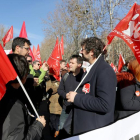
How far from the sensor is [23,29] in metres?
5.26

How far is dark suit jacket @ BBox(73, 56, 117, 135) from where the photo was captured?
1.77 meters

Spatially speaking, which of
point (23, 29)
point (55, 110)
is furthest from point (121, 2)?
point (55, 110)

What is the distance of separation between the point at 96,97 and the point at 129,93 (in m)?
0.52

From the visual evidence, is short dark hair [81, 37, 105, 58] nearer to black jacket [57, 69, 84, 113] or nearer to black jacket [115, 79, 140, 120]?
black jacket [115, 79, 140, 120]

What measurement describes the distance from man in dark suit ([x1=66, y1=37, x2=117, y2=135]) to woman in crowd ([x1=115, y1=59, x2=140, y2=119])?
293mm

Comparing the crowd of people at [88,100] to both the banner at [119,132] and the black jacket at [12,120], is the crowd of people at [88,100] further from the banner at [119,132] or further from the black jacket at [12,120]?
the banner at [119,132]

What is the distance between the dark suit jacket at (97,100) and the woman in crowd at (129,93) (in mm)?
301

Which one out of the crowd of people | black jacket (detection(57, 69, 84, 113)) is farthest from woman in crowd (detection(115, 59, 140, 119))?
black jacket (detection(57, 69, 84, 113))

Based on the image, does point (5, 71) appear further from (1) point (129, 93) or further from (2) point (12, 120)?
(1) point (129, 93)

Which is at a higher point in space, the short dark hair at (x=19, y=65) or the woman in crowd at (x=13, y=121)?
the short dark hair at (x=19, y=65)

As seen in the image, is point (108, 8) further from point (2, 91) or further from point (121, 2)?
point (2, 91)

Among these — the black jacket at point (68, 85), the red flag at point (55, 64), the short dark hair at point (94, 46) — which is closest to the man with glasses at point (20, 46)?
the black jacket at point (68, 85)

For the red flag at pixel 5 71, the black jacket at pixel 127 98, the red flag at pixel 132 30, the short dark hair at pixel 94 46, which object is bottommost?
the black jacket at pixel 127 98

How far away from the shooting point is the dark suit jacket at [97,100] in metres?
1.77
